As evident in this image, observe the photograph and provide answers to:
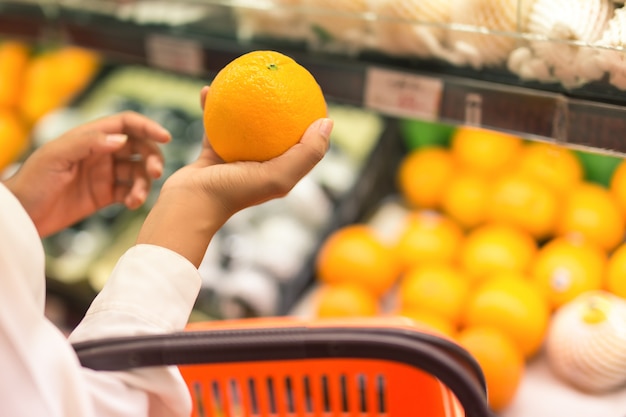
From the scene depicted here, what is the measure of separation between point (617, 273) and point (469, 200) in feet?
1.45

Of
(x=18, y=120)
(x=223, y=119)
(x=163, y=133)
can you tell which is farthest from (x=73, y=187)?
(x=18, y=120)

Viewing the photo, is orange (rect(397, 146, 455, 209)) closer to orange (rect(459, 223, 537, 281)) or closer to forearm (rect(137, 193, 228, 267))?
orange (rect(459, 223, 537, 281))

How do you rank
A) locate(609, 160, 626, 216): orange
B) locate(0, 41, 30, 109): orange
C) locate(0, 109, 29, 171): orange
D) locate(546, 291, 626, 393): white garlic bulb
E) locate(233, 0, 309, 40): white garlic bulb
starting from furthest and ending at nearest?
locate(0, 41, 30, 109): orange → locate(0, 109, 29, 171): orange → locate(233, 0, 309, 40): white garlic bulb → locate(609, 160, 626, 216): orange → locate(546, 291, 626, 393): white garlic bulb

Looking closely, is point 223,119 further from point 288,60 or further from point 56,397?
point 56,397

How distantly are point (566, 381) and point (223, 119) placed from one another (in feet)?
2.50

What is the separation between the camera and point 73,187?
3.72 feet

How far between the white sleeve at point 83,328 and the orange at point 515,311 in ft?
2.10

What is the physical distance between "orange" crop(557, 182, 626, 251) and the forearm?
72 cm

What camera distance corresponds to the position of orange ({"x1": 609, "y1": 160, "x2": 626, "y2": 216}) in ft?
3.77

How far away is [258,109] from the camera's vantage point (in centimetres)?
82

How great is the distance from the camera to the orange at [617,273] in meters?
1.04

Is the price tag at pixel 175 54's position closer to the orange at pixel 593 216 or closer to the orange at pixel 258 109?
the orange at pixel 258 109

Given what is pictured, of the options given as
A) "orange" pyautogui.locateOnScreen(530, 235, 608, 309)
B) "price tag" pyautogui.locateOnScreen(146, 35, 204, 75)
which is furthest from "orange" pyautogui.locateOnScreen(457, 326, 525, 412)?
"price tag" pyautogui.locateOnScreen(146, 35, 204, 75)

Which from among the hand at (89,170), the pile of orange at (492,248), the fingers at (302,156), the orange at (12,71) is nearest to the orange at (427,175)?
the pile of orange at (492,248)
